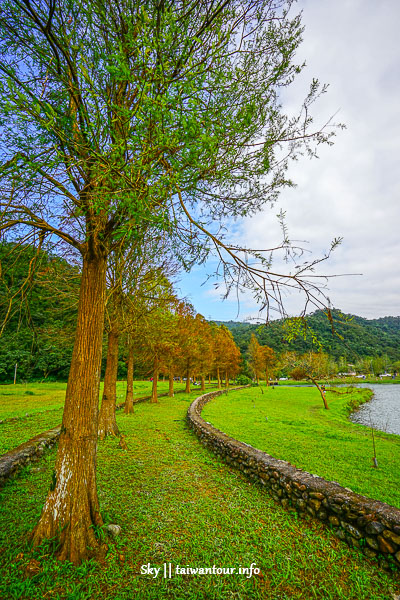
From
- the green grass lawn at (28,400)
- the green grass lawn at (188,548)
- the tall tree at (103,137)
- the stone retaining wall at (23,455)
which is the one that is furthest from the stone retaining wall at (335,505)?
the green grass lawn at (28,400)

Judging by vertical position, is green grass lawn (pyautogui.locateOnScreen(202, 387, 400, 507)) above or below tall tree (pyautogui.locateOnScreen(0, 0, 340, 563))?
below

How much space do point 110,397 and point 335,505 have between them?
7.28 metres

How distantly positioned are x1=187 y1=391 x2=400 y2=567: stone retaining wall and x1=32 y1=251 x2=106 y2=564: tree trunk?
10.8ft

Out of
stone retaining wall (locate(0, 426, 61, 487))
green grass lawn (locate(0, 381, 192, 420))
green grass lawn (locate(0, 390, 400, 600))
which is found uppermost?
stone retaining wall (locate(0, 426, 61, 487))

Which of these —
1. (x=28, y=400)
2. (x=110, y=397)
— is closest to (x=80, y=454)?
(x=110, y=397)

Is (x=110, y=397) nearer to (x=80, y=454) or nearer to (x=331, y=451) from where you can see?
(x=80, y=454)

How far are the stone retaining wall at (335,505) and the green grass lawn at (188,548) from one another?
179mm

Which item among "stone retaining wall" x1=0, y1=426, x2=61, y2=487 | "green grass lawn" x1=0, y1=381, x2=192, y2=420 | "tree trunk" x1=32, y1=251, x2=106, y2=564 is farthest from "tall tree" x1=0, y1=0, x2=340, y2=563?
"green grass lawn" x1=0, y1=381, x2=192, y2=420

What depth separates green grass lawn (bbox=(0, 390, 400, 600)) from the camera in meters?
2.72

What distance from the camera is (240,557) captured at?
325 centimetres

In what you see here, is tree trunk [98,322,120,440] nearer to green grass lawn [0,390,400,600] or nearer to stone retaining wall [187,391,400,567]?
green grass lawn [0,390,400,600]

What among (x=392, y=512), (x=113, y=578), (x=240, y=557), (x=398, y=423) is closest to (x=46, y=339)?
(x=113, y=578)

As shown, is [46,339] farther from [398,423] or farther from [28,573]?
[398,423]

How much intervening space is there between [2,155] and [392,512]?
6.27 m
